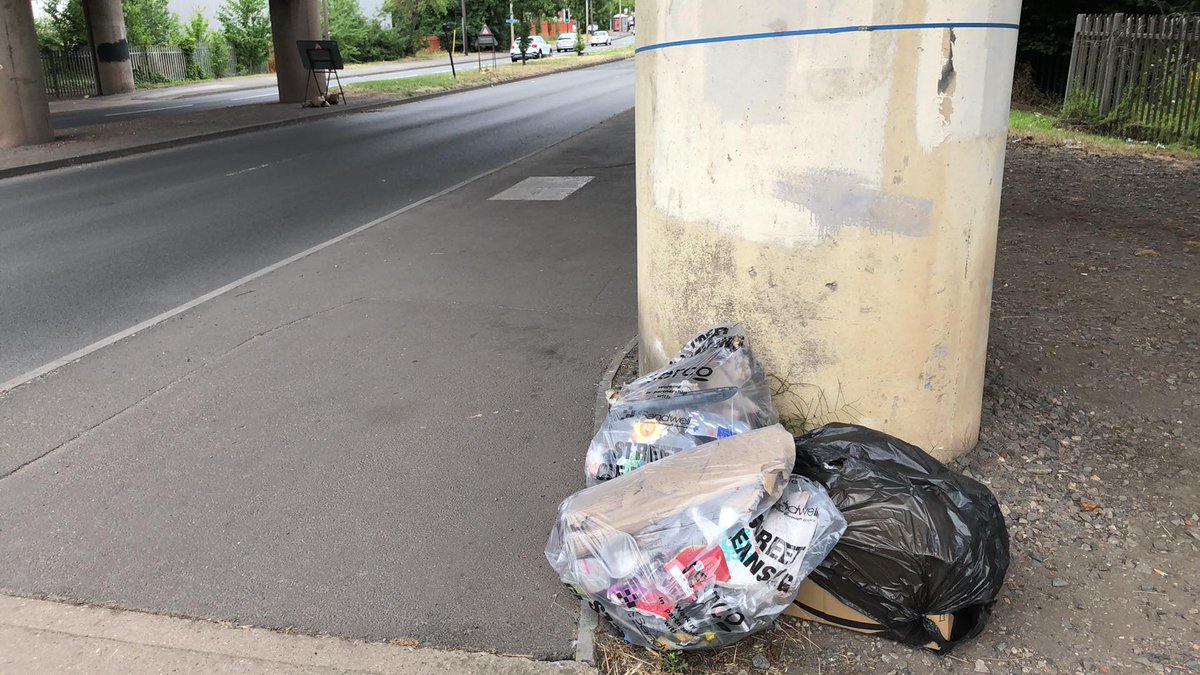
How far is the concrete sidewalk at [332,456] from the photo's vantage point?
3104 mm

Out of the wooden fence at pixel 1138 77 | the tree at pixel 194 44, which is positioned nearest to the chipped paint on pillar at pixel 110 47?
the tree at pixel 194 44

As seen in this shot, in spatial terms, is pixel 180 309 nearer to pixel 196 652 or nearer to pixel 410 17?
pixel 196 652

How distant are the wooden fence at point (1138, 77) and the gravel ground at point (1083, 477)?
6.90 m

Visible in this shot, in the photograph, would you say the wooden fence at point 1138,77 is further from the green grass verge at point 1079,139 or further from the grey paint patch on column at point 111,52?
the grey paint patch on column at point 111,52

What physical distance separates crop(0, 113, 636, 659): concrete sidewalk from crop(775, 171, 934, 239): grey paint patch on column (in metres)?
1.58

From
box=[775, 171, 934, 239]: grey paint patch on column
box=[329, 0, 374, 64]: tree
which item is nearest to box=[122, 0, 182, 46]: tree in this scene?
box=[329, 0, 374, 64]: tree

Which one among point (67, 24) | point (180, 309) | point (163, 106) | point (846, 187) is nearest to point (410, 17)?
point (67, 24)

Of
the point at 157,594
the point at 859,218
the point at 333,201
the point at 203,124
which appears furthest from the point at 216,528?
the point at 203,124

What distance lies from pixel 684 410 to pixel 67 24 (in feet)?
156

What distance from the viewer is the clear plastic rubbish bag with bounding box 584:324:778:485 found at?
10.7ft

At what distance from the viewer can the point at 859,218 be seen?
3.41 metres

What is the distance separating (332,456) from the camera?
4.13 m

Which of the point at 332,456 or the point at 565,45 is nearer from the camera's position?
the point at 332,456

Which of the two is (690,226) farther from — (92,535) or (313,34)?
(313,34)
